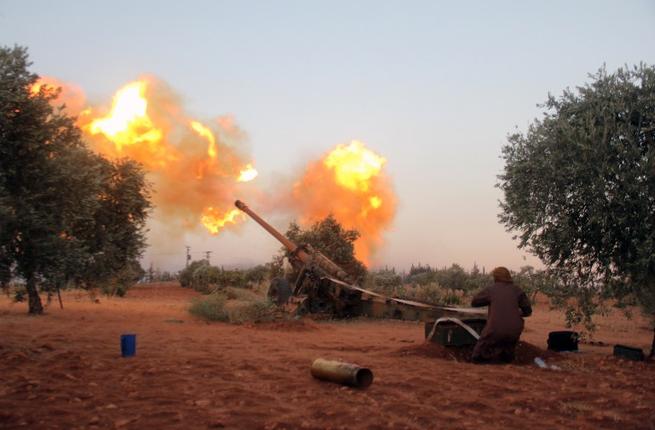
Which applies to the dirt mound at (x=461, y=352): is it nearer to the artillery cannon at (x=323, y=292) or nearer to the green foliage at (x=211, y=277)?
the artillery cannon at (x=323, y=292)

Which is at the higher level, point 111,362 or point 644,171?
point 644,171

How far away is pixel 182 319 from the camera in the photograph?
64.5 feet

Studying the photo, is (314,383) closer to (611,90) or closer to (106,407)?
(106,407)

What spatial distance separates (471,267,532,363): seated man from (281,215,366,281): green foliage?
54.8ft

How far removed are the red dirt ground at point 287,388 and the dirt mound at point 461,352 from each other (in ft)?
0.12

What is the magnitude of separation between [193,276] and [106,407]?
40039 mm

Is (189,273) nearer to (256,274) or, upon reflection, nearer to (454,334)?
(256,274)

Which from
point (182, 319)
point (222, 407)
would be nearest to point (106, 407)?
point (222, 407)

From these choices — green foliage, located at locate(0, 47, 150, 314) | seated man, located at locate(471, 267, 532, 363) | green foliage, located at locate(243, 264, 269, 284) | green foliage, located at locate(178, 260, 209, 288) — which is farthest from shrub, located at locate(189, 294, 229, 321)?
green foliage, located at locate(178, 260, 209, 288)

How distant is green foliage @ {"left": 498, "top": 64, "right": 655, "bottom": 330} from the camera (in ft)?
36.6

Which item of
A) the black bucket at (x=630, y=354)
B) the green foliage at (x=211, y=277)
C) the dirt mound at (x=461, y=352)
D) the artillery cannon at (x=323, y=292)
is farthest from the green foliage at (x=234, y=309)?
the green foliage at (x=211, y=277)

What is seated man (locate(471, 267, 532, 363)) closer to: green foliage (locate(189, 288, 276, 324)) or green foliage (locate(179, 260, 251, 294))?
green foliage (locate(189, 288, 276, 324))

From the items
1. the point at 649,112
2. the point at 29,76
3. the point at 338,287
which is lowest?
the point at 338,287

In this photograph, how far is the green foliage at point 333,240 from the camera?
1067 inches
